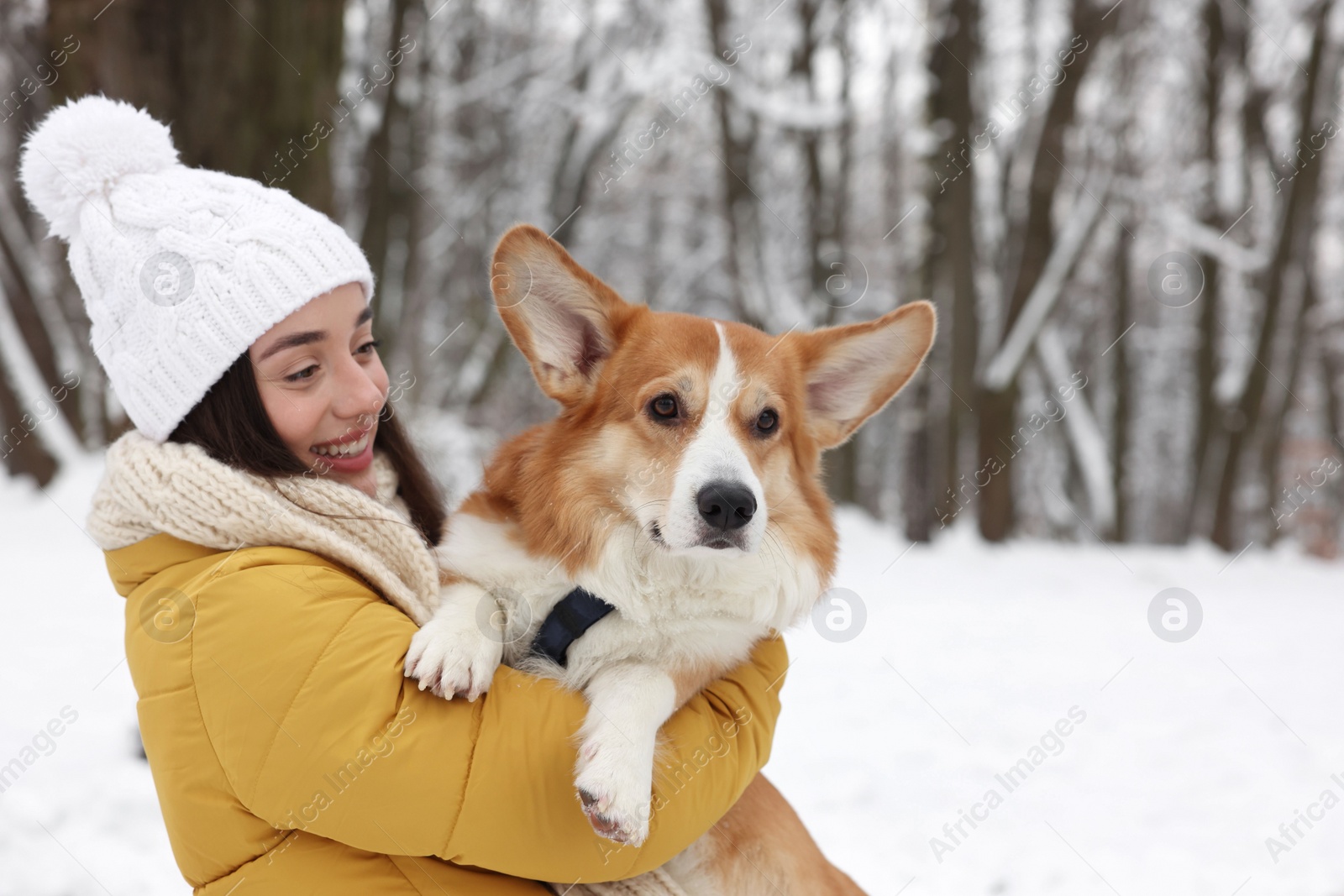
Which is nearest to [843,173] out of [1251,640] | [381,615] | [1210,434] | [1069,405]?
[1069,405]

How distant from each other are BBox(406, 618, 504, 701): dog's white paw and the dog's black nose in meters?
0.54

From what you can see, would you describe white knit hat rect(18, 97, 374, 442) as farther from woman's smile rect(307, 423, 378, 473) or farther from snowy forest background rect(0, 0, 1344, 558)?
snowy forest background rect(0, 0, 1344, 558)

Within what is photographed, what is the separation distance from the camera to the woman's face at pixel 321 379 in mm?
1799

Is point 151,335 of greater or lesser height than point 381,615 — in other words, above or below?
above

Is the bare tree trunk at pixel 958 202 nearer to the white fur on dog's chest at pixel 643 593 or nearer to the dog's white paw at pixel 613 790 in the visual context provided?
the white fur on dog's chest at pixel 643 593

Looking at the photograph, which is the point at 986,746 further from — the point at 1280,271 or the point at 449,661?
the point at 1280,271

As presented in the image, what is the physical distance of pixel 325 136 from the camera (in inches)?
160

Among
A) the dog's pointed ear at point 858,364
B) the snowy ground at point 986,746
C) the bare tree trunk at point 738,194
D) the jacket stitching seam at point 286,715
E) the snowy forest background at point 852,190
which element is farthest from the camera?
the bare tree trunk at point 738,194

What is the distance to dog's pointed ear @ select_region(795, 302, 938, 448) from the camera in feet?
7.61

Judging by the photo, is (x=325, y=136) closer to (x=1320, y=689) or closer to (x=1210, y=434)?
(x=1320, y=689)

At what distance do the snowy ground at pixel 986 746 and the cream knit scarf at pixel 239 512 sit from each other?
2099 mm

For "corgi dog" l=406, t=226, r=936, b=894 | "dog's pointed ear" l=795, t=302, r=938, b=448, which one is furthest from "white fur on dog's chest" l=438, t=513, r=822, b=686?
"dog's pointed ear" l=795, t=302, r=938, b=448

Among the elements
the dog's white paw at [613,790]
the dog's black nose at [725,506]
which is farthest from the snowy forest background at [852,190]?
the dog's white paw at [613,790]

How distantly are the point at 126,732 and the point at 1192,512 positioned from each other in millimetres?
13811
